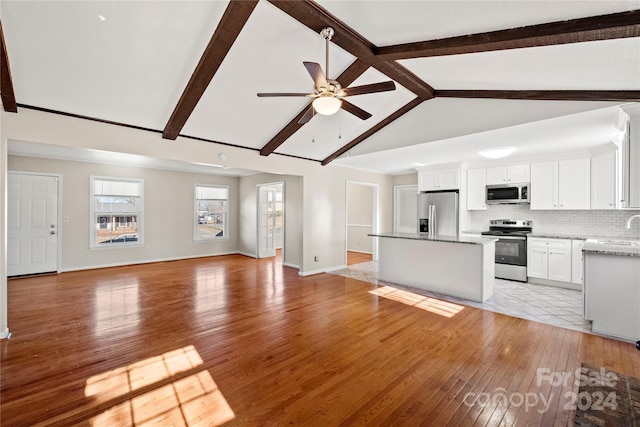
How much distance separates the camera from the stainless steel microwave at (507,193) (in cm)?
566

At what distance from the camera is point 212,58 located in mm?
2914

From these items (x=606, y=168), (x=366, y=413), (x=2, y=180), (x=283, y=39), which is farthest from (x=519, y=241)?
(x=2, y=180)

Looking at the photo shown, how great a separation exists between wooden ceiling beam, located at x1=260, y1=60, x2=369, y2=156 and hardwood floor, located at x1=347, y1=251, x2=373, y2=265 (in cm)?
386

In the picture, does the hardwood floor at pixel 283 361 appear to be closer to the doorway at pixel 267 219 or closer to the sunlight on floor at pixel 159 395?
the sunlight on floor at pixel 159 395

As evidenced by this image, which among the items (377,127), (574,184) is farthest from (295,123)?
(574,184)

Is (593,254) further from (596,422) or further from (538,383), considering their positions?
(596,422)

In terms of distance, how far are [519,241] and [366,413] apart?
506 cm

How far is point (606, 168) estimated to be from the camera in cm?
473

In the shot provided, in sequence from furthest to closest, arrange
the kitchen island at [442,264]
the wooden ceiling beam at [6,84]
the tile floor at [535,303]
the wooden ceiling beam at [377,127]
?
the wooden ceiling beam at [377,127] → the kitchen island at [442,264] → the tile floor at [535,303] → the wooden ceiling beam at [6,84]

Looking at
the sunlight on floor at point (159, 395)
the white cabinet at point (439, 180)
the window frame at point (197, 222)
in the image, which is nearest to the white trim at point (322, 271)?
the white cabinet at point (439, 180)

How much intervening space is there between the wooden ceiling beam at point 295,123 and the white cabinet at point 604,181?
4.53 m

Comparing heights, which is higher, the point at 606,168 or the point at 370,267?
the point at 606,168

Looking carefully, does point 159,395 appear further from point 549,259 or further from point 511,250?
point 549,259

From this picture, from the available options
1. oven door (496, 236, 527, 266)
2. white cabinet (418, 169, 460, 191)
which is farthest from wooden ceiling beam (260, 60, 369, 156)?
oven door (496, 236, 527, 266)
